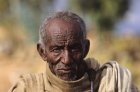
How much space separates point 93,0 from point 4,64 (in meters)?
3.19

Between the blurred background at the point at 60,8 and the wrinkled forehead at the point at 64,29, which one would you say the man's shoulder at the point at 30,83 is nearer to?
the wrinkled forehead at the point at 64,29

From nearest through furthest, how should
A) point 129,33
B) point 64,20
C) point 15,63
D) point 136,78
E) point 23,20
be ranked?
point 64,20 < point 136,78 < point 15,63 < point 23,20 < point 129,33

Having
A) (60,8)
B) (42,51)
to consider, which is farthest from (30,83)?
(60,8)

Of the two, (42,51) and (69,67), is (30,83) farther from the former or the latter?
(69,67)

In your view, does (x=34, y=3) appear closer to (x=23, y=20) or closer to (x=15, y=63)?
(x=23, y=20)

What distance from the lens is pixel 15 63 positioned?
2086 cm

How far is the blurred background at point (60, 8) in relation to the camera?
2075 centimetres

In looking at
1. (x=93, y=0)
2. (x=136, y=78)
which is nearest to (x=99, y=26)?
(x=93, y=0)

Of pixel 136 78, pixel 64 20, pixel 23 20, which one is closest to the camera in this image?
pixel 64 20

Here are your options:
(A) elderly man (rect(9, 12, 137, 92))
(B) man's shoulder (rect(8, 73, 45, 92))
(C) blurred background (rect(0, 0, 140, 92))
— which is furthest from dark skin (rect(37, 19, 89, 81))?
(C) blurred background (rect(0, 0, 140, 92))

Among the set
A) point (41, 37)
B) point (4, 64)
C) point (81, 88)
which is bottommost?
point (4, 64)

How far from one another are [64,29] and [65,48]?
0.40ft

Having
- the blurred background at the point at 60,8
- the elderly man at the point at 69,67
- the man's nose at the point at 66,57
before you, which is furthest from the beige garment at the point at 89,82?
the blurred background at the point at 60,8

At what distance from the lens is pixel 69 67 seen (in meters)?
4.59
